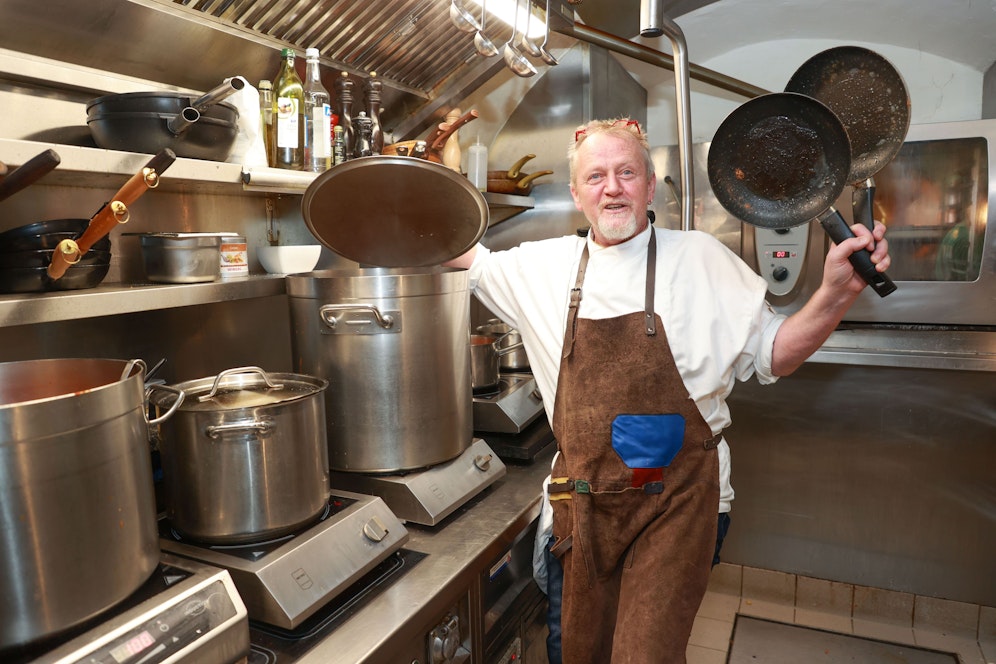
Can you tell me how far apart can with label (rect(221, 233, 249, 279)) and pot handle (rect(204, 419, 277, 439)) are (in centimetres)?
49

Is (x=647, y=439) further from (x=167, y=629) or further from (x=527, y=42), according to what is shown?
(x=527, y=42)

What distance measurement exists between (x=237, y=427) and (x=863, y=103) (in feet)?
4.07

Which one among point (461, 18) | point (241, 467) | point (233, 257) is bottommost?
point (241, 467)

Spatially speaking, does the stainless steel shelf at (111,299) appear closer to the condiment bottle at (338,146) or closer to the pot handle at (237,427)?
the pot handle at (237,427)

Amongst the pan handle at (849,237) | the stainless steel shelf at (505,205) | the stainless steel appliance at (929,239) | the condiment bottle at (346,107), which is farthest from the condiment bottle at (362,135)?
the stainless steel appliance at (929,239)

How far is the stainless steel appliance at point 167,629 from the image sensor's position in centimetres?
76

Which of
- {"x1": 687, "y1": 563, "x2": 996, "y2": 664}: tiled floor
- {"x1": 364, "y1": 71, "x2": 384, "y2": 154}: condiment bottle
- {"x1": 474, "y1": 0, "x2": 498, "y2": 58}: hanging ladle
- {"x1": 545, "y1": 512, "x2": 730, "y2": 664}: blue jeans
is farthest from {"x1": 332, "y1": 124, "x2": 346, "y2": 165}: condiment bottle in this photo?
{"x1": 687, "y1": 563, "x2": 996, "y2": 664}: tiled floor

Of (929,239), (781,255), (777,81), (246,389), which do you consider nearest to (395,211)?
(246,389)

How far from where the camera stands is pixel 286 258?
5.36 ft

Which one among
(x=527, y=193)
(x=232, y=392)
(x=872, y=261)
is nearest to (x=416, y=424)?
(x=232, y=392)

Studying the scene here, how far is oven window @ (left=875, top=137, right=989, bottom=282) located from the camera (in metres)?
2.30

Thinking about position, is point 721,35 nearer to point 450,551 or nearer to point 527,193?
point 527,193

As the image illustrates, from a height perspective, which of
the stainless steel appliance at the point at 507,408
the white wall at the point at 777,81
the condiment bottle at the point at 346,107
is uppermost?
the white wall at the point at 777,81

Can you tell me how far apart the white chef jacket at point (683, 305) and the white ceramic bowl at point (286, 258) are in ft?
1.73
